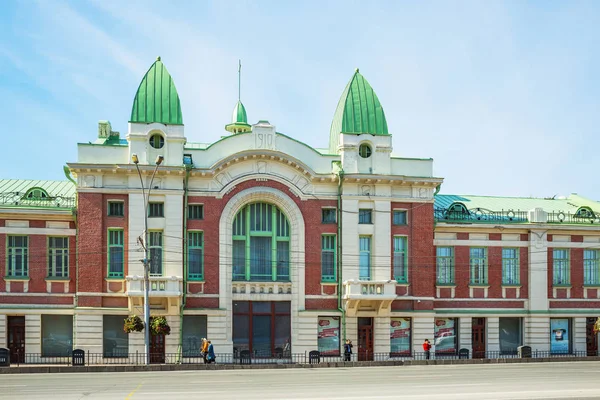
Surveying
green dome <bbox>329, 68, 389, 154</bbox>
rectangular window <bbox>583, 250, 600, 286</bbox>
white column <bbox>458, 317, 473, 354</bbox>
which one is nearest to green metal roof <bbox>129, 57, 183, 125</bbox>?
green dome <bbox>329, 68, 389, 154</bbox>

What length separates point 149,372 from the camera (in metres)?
42.3

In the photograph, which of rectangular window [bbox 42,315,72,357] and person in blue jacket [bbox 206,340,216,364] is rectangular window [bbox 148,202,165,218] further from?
person in blue jacket [bbox 206,340,216,364]

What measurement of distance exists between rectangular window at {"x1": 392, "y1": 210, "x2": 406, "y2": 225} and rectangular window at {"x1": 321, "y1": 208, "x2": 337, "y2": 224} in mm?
3674

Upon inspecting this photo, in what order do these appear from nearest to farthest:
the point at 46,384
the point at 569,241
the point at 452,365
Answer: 1. the point at 46,384
2. the point at 452,365
3. the point at 569,241

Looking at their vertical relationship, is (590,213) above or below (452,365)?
above

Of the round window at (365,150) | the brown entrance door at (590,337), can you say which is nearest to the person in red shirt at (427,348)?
the round window at (365,150)

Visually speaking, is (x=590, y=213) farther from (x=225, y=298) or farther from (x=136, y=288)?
(x=136, y=288)

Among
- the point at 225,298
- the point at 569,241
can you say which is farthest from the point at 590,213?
the point at 225,298

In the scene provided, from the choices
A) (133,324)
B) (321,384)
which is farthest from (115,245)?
(321,384)

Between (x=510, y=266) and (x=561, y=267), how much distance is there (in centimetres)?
359

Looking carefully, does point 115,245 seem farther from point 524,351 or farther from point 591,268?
point 591,268

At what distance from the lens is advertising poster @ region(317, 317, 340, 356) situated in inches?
2063

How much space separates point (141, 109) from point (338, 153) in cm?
1203

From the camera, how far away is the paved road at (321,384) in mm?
30188
